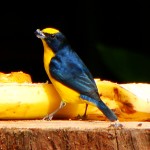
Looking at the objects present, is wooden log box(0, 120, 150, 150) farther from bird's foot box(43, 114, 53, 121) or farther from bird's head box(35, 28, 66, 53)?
bird's head box(35, 28, 66, 53)

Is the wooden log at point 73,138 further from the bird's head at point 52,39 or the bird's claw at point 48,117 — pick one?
the bird's head at point 52,39

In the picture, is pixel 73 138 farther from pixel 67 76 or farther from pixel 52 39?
pixel 52 39

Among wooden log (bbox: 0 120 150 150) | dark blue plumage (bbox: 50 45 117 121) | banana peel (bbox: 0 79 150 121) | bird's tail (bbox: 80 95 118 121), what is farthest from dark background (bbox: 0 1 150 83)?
wooden log (bbox: 0 120 150 150)

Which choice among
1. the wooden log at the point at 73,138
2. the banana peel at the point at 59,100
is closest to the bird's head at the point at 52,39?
the banana peel at the point at 59,100

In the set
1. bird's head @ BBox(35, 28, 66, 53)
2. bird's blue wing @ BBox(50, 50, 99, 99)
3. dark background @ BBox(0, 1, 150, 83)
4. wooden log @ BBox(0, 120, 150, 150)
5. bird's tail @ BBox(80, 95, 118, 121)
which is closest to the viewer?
wooden log @ BBox(0, 120, 150, 150)

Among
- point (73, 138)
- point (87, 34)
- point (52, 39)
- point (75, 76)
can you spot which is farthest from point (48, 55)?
point (87, 34)

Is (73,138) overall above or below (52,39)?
below
